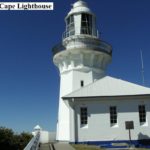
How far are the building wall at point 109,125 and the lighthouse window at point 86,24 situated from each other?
737cm

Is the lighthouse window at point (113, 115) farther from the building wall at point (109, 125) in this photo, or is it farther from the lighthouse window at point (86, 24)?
the lighthouse window at point (86, 24)

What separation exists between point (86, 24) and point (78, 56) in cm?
301

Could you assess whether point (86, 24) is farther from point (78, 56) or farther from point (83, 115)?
point (83, 115)

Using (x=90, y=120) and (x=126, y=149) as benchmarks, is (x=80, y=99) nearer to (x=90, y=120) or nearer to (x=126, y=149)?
(x=90, y=120)

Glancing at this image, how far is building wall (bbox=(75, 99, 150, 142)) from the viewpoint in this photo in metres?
22.6

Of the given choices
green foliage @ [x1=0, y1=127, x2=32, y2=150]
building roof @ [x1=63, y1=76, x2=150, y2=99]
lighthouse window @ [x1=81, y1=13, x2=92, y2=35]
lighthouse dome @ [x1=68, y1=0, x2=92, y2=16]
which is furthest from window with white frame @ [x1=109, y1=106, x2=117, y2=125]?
lighthouse dome @ [x1=68, y1=0, x2=92, y2=16]

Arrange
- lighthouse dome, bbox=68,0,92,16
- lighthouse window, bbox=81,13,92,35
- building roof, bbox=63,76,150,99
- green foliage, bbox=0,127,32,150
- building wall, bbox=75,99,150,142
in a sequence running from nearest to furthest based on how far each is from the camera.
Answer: green foliage, bbox=0,127,32,150 < building wall, bbox=75,99,150,142 < building roof, bbox=63,76,150,99 < lighthouse window, bbox=81,13,92,35 < lighthouse dome, bbox=68,0,92,16

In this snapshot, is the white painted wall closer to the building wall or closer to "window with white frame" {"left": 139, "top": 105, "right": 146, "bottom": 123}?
the building wall

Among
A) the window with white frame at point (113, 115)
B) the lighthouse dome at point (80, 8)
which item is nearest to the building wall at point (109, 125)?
the window with white frame at point (113, 115)

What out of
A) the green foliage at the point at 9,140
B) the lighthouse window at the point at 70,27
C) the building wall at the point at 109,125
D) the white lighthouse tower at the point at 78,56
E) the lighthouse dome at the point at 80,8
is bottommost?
the green foliage at the point at 9,140

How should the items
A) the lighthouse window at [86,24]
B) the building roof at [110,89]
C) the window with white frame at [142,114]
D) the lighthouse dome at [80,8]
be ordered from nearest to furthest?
1. the window with white frame at [142,114]
2. the building roof at [110,89]
3. the lighthouse window at [86,24]
4. the lighthouse dome at [80,8]

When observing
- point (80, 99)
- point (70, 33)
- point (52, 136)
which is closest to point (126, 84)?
point (80, 99)

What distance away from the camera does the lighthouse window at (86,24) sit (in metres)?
27.4

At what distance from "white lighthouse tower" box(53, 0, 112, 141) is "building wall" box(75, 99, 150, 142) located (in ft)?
8.87
